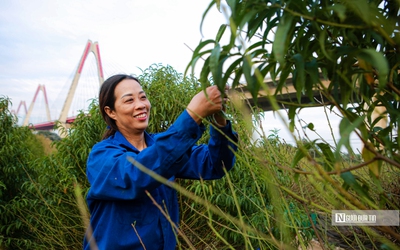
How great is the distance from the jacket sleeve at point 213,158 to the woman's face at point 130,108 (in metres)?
0.27

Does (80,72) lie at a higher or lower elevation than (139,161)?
higher

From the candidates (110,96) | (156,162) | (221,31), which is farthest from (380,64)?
(110,96)

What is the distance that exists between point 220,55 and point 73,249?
134 inches

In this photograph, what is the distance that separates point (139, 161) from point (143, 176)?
0.17 ft

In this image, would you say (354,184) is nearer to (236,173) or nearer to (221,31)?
(221,31)

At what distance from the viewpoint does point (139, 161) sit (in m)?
1.24

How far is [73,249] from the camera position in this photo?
3637mm

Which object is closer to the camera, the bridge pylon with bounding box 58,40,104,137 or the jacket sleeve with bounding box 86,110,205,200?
the jacket sleeve with bounding box 86,110,205,200

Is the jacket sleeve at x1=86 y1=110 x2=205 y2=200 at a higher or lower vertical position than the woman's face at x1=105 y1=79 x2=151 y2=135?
lower

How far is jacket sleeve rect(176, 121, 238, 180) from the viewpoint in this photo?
1.53 meters

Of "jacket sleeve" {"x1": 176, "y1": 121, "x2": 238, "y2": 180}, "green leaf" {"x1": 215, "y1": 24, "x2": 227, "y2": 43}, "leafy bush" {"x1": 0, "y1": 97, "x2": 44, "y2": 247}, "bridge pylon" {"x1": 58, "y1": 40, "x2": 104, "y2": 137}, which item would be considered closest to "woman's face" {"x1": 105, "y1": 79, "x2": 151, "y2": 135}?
"jacket sleeve" {"x1": 176, "y1": 121, "x2": 238, "y2": 180}

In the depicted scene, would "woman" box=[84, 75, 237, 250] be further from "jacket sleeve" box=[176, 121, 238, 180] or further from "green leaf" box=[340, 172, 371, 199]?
"green leaf" box=[340, 172, 371, 199]

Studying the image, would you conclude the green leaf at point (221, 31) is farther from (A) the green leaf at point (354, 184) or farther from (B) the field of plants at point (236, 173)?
(A) the green leaf at point (354, 184)

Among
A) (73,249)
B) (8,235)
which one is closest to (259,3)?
(73,249)
